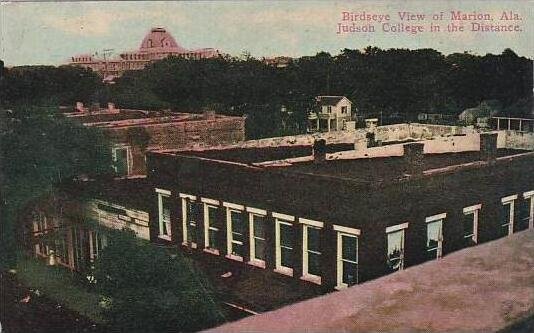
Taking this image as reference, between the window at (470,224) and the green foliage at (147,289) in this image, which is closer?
the green foliage at (147,289)

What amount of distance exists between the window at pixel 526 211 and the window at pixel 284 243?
1410 millimetres

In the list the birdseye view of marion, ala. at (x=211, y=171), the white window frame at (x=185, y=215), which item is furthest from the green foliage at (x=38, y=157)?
the white window frame at (x=185, y=215)

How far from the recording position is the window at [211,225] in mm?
3492

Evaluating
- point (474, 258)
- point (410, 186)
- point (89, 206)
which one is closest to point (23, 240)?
point (89, 206)

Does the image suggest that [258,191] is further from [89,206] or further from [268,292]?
[89,206]

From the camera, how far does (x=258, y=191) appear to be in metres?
3.46

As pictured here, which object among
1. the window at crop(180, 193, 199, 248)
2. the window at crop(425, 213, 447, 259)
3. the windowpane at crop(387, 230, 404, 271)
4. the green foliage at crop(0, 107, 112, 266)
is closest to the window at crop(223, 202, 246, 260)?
the window at crop(180, 193, 199, 248)

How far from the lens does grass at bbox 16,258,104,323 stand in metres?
3.46

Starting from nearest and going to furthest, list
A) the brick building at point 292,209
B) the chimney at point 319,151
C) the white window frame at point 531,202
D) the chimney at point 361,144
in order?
1. the brick building at point 292,209
2. the chimney at point 319,151
3. the chimney at point 361,144
4. the white window frame at point 531,202

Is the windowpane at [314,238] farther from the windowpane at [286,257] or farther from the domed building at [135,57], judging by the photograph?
the domed building at [135,57]

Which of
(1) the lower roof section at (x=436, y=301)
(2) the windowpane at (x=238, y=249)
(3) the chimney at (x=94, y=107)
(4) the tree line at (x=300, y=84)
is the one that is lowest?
(1) the lower roof section at (x=436, y=301)

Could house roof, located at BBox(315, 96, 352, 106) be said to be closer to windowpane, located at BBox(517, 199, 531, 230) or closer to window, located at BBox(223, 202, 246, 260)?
window, located at BBox(223, 202, 246, 260)

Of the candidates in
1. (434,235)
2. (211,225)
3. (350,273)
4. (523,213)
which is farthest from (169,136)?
(523,213)

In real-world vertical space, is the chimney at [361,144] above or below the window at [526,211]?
above
